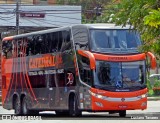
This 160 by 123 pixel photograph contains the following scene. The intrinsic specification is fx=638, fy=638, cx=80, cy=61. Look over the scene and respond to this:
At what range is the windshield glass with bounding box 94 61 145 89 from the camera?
27.0m

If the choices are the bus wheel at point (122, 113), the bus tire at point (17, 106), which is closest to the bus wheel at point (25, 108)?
the bus tire at point (17, 106)

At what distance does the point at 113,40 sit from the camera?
27.4 m

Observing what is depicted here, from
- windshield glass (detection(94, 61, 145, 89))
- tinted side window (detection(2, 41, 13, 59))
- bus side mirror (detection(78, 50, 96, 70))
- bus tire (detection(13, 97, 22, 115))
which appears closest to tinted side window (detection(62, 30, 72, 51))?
bus side mirror (detection(78, 50, 96, 70))

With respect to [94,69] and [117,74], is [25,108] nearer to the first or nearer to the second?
[94,69]

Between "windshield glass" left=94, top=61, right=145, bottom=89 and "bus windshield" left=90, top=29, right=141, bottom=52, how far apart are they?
0.64 meters

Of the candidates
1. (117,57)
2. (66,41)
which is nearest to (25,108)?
(66,41)

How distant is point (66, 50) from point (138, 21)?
488 inches

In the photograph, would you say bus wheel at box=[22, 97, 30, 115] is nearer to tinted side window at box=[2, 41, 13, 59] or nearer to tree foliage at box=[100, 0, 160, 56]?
tinted side window at box=[2, 41, 13, 59]

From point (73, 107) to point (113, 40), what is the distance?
11.3 feet

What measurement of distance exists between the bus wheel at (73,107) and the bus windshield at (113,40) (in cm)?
257

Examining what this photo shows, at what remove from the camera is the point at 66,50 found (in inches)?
1110

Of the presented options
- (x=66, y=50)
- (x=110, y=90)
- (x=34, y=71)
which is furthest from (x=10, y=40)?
(x=110, y=90)

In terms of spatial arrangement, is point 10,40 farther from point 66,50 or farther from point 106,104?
point 106,104

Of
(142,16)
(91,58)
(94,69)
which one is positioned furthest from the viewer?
(94,69)
